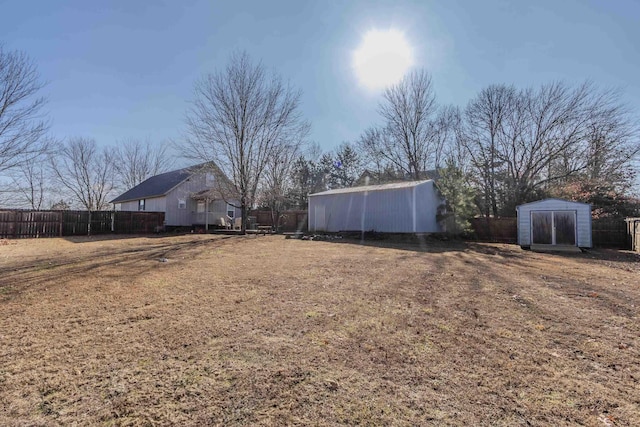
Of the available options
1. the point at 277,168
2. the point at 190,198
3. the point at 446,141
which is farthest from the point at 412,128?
the point at 190,198

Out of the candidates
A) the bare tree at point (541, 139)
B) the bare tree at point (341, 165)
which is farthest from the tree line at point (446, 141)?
the bare tree at point (341, 165)

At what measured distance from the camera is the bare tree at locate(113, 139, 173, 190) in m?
32.4

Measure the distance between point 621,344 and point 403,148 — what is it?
22963mm

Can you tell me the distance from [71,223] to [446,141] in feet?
87.5

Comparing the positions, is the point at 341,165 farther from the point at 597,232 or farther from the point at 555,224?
the point at 597,232

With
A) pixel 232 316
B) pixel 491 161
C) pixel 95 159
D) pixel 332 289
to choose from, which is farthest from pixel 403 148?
pixel 95 159

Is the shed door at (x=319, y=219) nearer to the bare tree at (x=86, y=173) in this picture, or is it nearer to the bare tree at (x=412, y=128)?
the bare tree at (x=412, y=128)

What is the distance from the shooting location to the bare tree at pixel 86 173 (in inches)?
1166

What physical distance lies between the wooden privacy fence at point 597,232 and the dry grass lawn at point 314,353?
1057cm

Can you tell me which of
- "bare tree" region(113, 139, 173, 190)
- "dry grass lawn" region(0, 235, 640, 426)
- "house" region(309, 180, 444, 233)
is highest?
"bare tree" region(113, 139, 173, 190)

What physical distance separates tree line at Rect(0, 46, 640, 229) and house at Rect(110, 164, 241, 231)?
1.82m

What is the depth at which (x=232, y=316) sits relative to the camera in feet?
11.6

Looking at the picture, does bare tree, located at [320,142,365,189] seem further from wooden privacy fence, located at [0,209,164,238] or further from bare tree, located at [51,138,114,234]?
bare tree, located at [51,138,114,234]

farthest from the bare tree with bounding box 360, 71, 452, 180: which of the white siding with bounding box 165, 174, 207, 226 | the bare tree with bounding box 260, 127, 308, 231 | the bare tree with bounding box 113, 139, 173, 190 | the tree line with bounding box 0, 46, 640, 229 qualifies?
the bare tree with bounding box 113, 139, 173, 190
